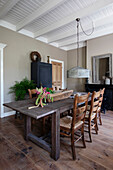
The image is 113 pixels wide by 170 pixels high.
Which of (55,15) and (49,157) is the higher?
(55,15)

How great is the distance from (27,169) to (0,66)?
2972mm

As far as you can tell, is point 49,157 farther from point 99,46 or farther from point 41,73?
point 99,46

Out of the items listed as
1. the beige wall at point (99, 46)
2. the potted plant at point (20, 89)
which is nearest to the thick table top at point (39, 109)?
the potted plant at point (20, 89)

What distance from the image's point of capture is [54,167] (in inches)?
55.6

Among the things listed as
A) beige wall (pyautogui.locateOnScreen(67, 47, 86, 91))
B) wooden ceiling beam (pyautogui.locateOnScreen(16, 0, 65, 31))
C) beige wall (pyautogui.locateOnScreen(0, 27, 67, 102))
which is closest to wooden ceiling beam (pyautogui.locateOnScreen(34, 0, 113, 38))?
wooden ceiling beam (pyautogui.locateOnScreen(16, 0, 65, 31))

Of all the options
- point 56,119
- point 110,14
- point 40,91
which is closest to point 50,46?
point 110,14

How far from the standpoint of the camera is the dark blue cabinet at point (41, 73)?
3.90 metres

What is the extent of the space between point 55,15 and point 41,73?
6.52 feet

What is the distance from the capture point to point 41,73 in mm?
4055

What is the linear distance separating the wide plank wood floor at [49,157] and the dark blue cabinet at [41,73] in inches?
85.8

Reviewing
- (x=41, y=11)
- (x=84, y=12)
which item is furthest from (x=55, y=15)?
(x=84, y=12)

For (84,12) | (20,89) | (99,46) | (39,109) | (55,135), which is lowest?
(55,135)

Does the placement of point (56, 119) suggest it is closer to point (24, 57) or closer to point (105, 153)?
point (105, 153)

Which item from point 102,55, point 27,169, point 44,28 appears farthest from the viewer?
point 102,55
